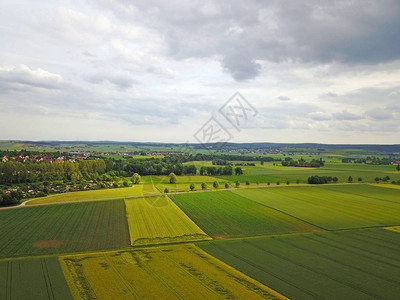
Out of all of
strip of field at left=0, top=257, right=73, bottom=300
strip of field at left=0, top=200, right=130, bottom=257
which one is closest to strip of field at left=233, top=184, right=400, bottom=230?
strip of field at left=0, top=200, right=130, bottom=257

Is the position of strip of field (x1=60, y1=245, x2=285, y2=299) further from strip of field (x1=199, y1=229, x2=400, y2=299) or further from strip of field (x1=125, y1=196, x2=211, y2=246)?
strip of field (x1=125, y1=196, x2=211, y2=246)

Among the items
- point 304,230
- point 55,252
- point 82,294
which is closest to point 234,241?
point 304,230

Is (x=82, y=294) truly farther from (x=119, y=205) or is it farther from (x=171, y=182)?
(x=171, y=182)

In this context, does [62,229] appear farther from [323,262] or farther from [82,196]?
[323,262]

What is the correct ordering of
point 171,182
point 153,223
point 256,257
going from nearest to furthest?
point 256,257 < point 153,223 < point 171,182

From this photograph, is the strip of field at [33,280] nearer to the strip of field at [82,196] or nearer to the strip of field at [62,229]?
the strip of field at [62,229]

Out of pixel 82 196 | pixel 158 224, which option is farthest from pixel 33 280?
pixel 82 196
